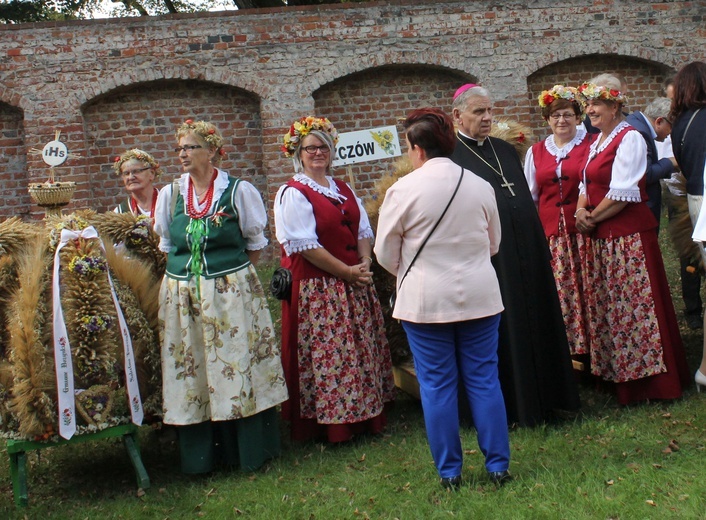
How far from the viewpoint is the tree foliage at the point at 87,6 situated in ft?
44.9

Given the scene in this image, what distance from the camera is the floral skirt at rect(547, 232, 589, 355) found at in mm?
5293

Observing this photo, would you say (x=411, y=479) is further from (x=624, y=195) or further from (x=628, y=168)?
(x=628, y=168)

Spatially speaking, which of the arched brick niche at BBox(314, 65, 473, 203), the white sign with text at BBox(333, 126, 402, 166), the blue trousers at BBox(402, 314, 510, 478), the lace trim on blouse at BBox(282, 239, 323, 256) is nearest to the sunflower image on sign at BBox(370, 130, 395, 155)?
the white sign with text at BBox(333, 126, 402, 166)

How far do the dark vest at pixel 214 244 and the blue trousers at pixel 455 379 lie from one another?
1.20 metres

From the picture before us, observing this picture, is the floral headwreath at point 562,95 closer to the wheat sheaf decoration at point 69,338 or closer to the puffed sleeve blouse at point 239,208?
the puffed sleeve blouse at point 239,208

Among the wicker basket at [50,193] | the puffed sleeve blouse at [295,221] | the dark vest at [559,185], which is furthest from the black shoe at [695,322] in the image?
the wicker basket at [50,193]

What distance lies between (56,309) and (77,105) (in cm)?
564

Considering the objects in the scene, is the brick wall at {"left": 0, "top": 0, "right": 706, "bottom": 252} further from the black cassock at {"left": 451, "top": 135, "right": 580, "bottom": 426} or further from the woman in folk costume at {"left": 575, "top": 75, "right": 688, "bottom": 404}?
the black cassock at {"left": 451, "top": 135, "right": 580, "bottom": 426}


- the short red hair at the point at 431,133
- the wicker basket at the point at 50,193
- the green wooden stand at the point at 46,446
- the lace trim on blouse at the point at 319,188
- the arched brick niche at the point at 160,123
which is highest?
the arched brick niche at the point at 160,123

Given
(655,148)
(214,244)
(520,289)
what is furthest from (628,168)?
(214,244)

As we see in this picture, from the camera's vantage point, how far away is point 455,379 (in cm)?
378

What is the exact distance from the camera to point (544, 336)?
4840 mm

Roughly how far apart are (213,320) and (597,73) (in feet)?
24.2

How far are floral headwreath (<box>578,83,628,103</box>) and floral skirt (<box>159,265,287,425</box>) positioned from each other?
2.36m
